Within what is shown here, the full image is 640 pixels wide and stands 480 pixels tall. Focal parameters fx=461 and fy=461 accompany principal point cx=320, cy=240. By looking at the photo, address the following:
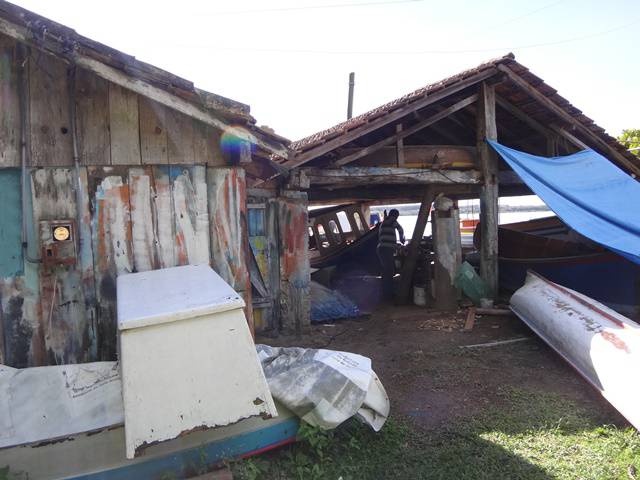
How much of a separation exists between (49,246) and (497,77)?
7.79 meters

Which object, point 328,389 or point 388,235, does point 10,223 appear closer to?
point 328,389

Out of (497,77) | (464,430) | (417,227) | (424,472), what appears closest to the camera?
(424,472)

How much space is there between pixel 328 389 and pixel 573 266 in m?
6.25

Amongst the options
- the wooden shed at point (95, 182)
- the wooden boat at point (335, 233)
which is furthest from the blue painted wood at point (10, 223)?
the wooden boat at point (335, 233)

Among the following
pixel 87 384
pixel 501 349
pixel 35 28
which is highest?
pixel 35 28

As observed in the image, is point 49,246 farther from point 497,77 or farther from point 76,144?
point 497,77

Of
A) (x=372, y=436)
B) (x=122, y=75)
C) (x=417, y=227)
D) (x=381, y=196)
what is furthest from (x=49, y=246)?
(x=381, y=196)

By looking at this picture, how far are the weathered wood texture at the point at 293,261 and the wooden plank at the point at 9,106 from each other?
14.4 feet

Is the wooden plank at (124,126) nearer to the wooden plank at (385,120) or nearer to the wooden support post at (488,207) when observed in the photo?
the wooden plank at (385,120)

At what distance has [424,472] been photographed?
353 cm

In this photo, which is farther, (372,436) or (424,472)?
(372,436)

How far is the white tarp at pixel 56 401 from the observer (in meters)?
3.19

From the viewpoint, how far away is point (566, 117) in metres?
8.74

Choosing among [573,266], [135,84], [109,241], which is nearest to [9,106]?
[135,84]
